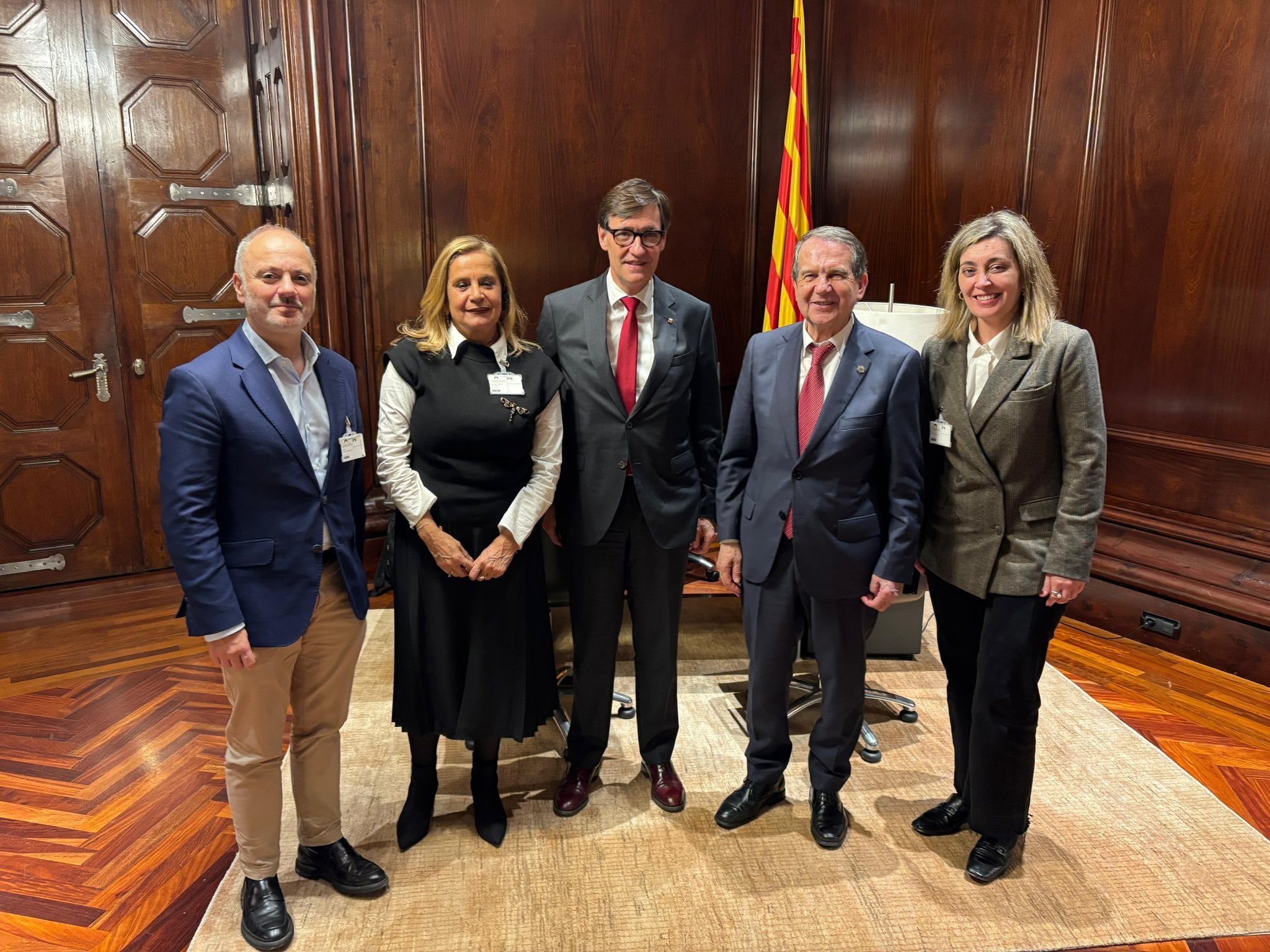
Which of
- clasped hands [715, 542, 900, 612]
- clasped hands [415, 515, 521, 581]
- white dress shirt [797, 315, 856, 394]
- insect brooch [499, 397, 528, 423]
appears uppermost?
white dress shirt [797, 315, 856, 394]

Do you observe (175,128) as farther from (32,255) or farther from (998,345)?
(998,345)

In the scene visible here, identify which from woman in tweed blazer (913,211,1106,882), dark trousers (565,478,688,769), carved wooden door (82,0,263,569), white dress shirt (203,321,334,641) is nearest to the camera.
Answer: white dress shirt (203,321,334,641)

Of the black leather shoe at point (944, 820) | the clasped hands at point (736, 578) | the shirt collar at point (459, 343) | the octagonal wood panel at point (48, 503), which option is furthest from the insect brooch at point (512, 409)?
the octagonal wood panel at point (48, 503)

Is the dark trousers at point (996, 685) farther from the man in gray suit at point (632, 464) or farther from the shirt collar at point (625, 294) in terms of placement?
the shirt collar at point (625, 294)

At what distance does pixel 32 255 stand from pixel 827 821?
3.91 m

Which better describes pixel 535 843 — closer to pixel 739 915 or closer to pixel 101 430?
pixel 739 915

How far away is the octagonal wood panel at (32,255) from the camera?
12.3 feet

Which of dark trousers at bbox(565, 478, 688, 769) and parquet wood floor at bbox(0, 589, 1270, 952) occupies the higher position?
dark trousers at bbox(565, 478, 688, 769)

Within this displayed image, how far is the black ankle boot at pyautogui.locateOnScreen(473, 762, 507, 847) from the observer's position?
2.36 m

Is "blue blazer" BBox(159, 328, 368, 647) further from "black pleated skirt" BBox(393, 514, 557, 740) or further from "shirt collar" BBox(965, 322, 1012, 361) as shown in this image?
"shirt collar" BBox(965, 322, 1012, 361)

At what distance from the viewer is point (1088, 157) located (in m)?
3.79

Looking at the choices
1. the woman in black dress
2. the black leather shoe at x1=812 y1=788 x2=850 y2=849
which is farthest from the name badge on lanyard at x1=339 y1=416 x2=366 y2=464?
the black leather shoe at x1=812 y1=788 x2=850 y2=849

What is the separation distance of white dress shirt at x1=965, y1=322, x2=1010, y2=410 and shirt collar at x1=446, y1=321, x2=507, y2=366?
1.14m

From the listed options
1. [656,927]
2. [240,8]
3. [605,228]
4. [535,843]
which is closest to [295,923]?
[535,843]
